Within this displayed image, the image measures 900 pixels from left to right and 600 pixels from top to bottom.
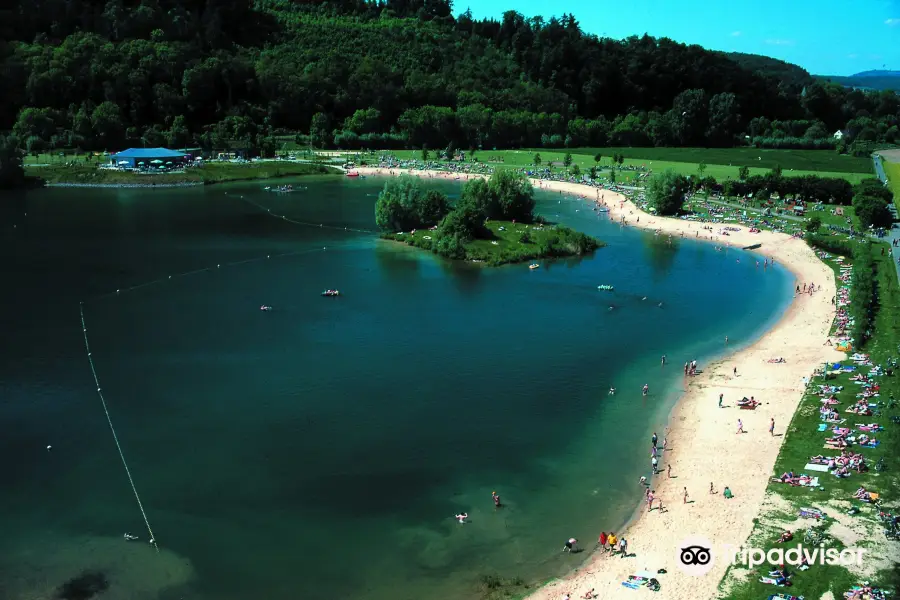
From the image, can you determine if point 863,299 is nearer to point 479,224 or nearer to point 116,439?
point 479,224

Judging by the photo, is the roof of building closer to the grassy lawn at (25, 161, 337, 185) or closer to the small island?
the grassy lawn at (25, 161, 337, 185)

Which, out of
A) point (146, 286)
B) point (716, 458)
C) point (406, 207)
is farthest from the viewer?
point (406, 207)

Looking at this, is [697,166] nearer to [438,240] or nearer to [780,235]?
[780,235]

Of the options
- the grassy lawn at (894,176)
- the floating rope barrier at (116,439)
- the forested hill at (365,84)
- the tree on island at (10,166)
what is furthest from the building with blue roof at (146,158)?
the grassy lawn at (894,176)

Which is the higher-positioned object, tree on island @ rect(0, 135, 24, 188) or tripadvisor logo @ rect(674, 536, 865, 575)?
tree on island @ rect(0, 135, 24, 188)

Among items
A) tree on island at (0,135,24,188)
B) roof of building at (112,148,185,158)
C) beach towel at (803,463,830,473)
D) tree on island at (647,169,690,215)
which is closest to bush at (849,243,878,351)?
beach towel at (803,463,830,473)

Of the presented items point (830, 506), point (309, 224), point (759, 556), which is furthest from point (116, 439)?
point (309, 224)
